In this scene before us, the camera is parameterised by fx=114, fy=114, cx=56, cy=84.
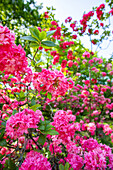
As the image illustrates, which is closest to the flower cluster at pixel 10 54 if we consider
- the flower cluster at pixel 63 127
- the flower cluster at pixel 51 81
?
the flower cluster at pixel 51 81

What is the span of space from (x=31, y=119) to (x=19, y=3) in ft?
32.9

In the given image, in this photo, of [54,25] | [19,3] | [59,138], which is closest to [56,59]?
[54,25]

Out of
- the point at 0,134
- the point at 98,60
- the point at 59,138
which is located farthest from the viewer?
the point at 98,60

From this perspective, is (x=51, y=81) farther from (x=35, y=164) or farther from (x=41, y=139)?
(x=35, y=164)

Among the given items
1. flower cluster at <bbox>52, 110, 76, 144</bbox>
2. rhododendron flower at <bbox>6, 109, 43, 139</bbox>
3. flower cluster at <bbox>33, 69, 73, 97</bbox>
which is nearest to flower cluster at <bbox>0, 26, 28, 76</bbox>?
flower cluster at <bbox>33, 69, 73, 97</bbox>

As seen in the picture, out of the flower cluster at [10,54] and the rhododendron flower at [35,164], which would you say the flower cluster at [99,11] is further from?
the rhododendron flower at [35,164]

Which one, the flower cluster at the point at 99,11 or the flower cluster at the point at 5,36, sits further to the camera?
the flower cluster at the point at 99,11

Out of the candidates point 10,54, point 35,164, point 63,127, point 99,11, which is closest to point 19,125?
point 35,164

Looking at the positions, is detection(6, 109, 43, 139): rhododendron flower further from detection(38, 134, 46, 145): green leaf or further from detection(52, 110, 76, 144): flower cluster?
detection(52, 110, 76, 144): flower cluster

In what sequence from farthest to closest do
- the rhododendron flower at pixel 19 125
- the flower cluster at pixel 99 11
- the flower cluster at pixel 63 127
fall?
1. the flower cluster at pixel 99 11
2. the flower cluster at pixel 63 127
3. the rhododendron flower at pixel 19 125

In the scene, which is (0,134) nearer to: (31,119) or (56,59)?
(31,119)

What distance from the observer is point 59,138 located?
123 centimetres

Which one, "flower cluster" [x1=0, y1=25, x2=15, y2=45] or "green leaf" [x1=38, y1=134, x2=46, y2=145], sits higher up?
"flower cluster" [x1=0, y1=25, x2=15, y2=45]

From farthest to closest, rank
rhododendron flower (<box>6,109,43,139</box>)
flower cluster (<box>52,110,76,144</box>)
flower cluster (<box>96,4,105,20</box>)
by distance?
flower cluster (<box>96,4,105,20</box>), flower cluster (<box>52,110,76,144</box>), rhododendron flower (<box>6,109,43,139</box>)
